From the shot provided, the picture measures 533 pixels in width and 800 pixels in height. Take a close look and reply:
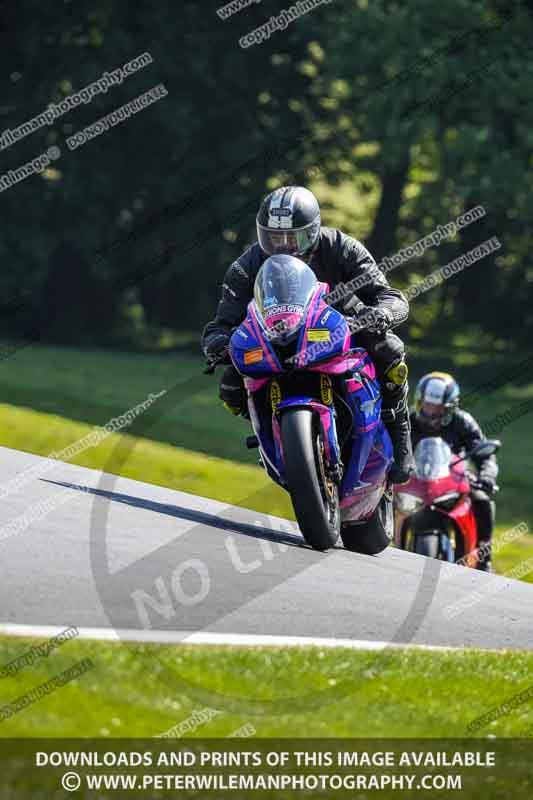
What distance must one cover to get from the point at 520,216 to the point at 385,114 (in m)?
4.21

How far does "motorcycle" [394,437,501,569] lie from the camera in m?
11.1

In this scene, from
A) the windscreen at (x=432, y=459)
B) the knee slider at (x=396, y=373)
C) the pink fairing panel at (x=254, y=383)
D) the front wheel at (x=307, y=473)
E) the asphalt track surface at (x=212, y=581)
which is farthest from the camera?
the windscreen at (x=432, y=459)

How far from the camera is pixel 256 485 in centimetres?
1630

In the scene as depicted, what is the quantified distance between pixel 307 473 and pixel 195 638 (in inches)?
62.1

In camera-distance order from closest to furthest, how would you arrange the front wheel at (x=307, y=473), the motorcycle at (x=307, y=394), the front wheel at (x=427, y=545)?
1. the front wheel at (x=307, y=473)
2. the motorcycle at (x=307, y=394)
3. the front wheel at (x=427, y=545)

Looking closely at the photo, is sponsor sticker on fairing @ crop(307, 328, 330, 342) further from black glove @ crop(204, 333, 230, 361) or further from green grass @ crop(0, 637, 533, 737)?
green grass @ crop(0, 637, 533, 737)

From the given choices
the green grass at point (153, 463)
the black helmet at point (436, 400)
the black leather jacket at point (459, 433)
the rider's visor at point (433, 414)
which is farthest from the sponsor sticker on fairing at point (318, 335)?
the green grass at point (153, 463)

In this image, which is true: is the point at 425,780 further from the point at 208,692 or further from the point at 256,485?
the point at 256,485

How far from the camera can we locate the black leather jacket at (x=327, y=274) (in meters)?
8.61

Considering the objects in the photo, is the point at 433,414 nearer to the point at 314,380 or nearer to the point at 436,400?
the point at 436,400

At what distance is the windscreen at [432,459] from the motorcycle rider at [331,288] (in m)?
2.34

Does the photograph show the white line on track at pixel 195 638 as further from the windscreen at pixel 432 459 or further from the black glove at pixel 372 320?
the windscreen at pixel 432 459

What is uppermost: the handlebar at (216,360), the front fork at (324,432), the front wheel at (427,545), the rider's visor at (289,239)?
the rider's visor at (289,239)

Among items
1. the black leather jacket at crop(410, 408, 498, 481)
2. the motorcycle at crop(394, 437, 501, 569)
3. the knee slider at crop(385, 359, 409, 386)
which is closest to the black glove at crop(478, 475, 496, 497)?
the black leather jacket at crop(410, 408, 498, 481)
